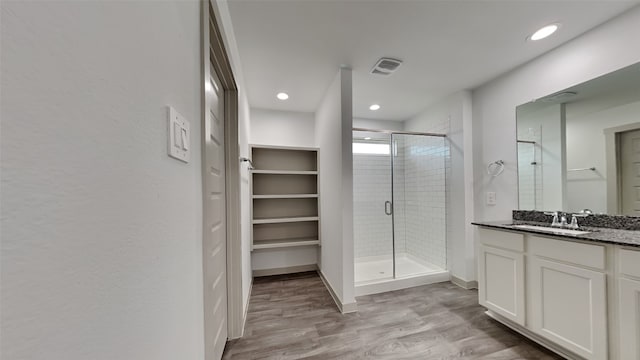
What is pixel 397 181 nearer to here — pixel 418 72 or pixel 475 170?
pixel 475 170

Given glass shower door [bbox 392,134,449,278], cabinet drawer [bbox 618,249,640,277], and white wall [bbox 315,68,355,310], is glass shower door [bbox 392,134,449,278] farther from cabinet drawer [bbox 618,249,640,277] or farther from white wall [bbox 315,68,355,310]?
cabinet drawer [bbox 618,249,640,277]

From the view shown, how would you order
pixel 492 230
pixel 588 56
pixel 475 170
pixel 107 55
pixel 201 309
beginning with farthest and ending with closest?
1. pixel 475 170
2. pixel 492 230
3. pixel 588 56
4. pixel 201 309
5. pixel 107 55

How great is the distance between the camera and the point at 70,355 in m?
0.29

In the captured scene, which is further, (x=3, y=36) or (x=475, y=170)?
Answer: (x=475, y=170)

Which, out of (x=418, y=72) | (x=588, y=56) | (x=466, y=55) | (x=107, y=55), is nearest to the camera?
(x=107, y=55)

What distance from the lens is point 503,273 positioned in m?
1.82

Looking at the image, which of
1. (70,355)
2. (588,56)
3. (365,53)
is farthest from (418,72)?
(70,355)

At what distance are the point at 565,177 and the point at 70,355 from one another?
9.88 ft

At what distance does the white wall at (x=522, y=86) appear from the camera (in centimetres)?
159

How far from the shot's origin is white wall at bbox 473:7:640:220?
159 cm

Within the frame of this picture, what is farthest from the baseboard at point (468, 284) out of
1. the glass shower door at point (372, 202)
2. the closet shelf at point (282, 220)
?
the closet shelf at point (282, 220)

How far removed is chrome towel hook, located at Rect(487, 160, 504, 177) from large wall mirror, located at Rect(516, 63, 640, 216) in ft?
0.55

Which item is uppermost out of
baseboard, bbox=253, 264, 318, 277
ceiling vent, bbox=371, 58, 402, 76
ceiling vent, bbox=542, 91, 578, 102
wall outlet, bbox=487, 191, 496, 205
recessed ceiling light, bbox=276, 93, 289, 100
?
ceiling vent, bbox=371, 58, 402, 76

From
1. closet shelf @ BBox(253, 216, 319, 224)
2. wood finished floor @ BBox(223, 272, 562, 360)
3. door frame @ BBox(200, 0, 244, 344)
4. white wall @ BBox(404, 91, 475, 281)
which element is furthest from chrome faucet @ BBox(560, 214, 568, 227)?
door frame @ BBox(200, 0, 244, 344)
